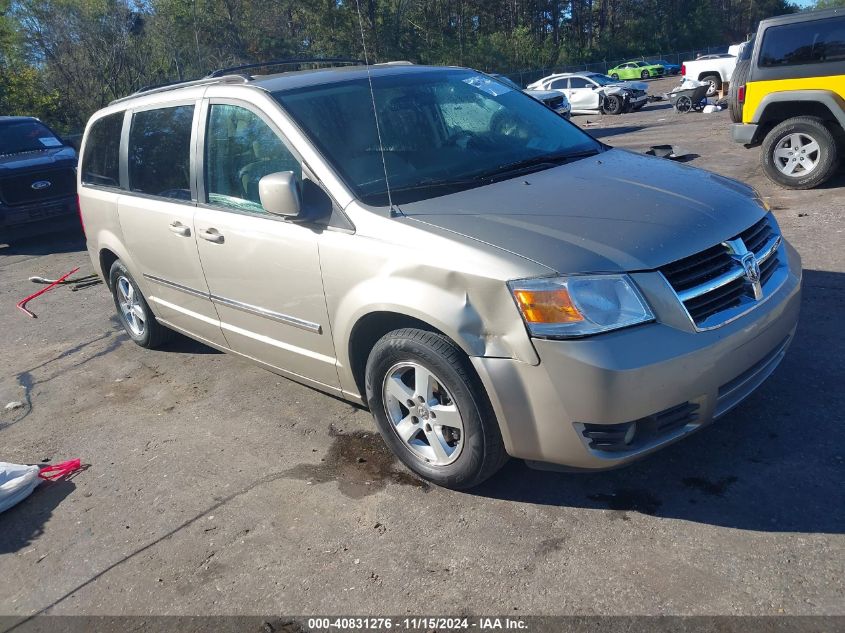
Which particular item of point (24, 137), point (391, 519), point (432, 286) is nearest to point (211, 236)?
point (432, 286)

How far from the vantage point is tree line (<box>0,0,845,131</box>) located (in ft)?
92.8

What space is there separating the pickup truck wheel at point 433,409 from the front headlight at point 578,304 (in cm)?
40

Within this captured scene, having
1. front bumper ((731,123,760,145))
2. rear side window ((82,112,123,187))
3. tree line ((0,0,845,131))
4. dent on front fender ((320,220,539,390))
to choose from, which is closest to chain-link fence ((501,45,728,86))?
tree line ((0,0,845,131))

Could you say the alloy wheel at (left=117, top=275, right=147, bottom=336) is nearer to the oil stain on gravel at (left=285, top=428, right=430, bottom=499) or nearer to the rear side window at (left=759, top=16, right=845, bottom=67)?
the oil stain on gravel at (left=285, top=428, right=430, bottom=499)

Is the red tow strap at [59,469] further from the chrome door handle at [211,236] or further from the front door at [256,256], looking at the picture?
the chrome door handle at [211,236]

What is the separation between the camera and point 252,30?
35.8 m

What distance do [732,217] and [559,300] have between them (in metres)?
1.06

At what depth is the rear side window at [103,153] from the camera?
539 centimetres

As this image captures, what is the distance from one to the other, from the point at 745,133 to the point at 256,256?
23.2 ft

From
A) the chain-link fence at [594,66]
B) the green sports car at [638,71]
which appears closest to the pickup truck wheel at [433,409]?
the chain-link fence at [594,66]

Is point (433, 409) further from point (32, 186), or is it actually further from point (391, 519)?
point (32, 186)

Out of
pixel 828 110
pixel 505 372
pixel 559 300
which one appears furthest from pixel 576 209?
pixel 828 110

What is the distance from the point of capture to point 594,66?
5616cm

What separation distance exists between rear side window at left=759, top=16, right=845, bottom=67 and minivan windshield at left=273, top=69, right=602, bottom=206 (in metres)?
5.17
